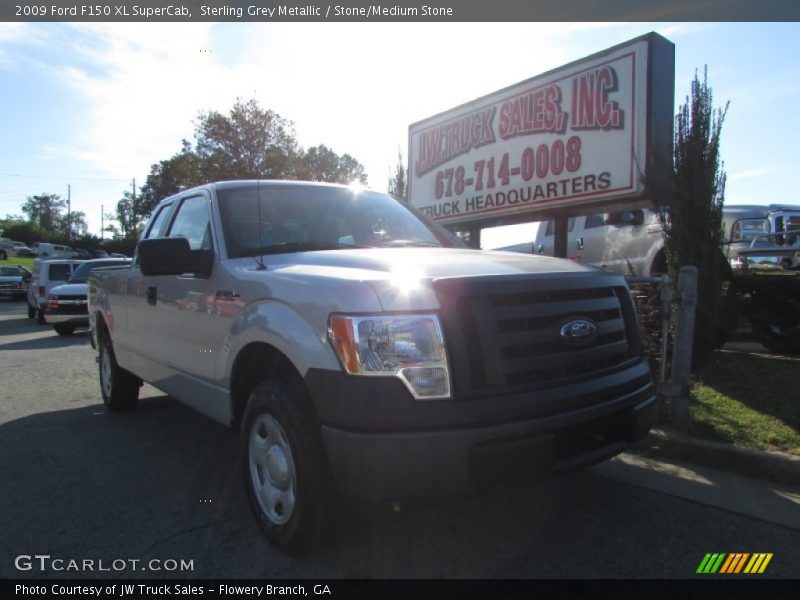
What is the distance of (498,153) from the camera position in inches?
300

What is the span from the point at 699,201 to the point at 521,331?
4.05 metres

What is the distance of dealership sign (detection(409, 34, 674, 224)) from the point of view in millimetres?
5902

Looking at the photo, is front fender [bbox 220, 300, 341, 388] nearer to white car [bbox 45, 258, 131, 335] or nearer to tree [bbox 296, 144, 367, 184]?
white car [bbox 45, 258, 131, 335]

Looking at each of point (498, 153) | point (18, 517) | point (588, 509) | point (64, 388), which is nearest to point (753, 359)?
point (498, 153)

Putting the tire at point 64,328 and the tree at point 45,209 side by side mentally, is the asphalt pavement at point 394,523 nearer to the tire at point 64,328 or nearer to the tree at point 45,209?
the tire at point 64,328

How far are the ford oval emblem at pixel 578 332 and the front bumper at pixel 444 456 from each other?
0.37 m

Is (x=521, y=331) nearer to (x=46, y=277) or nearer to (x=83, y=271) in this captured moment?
(x=83, y=271)

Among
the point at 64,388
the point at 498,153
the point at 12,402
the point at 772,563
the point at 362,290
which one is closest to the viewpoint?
the point at 362,290

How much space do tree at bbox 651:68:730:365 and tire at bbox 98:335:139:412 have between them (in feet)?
18.0

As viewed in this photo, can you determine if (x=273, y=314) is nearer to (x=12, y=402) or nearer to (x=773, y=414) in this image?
(x=773, y=414)

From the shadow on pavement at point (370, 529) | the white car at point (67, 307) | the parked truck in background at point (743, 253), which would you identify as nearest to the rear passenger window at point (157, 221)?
the shadow on pavement at point (370, 529)

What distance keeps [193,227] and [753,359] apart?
6.06 metres

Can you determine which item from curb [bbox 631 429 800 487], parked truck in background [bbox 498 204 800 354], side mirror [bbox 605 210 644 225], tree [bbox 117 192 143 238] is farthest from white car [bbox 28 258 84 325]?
tree [bbox 117 192 143 238]

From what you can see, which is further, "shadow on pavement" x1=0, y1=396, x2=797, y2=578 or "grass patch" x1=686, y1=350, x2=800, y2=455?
"grass patch" x1=686, y1=350, x2=800, y2=455
